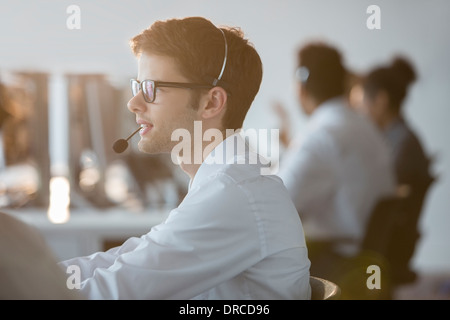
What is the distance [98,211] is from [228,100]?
5.64 feet

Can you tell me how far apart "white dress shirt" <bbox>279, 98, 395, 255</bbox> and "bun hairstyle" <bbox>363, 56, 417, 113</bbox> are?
811 mm

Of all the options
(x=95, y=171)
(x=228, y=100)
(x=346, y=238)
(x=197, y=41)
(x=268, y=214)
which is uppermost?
(x=197, y=41)

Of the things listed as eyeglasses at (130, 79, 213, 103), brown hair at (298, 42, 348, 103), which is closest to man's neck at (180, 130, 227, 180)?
eyeglasses at (130, 79, 213, 103)

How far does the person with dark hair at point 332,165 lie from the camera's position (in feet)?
8.33

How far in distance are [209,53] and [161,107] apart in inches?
5.1

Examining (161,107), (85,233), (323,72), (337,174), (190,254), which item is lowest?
(85,233)

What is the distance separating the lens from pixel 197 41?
1033 millimetres

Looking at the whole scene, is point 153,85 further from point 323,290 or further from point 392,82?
point 392,82

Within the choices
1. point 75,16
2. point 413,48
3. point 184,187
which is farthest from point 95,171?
point 413,48

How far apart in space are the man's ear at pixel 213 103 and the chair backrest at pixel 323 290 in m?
0.38

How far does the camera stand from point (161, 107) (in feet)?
3.36

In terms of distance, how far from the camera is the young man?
2.95ft

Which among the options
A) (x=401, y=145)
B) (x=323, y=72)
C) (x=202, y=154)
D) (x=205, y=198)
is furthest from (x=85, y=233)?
(x=401, y=145)
